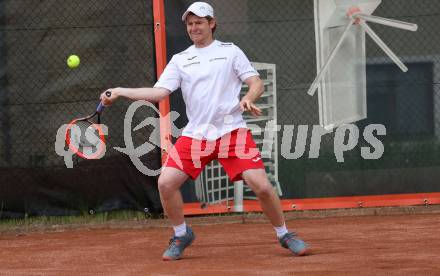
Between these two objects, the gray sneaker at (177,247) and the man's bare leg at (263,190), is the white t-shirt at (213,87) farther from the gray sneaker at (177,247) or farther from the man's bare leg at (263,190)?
the gray sneaker at (177,247)

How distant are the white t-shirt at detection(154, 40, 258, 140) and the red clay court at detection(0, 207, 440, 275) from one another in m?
0.80

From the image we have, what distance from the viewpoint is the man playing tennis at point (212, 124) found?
5.73 metres

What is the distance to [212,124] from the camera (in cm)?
576

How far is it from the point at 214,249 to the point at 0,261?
1.41 meters

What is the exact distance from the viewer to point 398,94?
8375 millimetres

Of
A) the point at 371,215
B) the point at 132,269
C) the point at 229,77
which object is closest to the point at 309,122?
the point at 371,215

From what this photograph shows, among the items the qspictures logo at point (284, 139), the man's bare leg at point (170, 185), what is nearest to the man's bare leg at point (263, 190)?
the man's bare leg at point (170, 185)

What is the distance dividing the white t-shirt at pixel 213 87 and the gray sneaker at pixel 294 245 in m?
0.72

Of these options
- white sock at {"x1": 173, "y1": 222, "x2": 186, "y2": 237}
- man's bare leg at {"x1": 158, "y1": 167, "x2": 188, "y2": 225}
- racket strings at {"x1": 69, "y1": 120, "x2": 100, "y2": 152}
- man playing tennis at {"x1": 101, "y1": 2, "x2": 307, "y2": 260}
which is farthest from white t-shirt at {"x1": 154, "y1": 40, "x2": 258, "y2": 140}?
racket strings at {"x1": 69, "y1": 120, "x2": 100, "y2": 152}

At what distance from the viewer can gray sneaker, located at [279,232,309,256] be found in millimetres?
5738

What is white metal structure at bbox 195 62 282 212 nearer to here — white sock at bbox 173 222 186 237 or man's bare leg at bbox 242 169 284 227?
white sock at bbox 173 222 186 237

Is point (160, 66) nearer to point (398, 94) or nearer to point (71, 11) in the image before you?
point (71, 11)

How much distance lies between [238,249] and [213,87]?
1.22 metres

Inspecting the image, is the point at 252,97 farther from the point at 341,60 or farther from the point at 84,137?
the point at 341,60
